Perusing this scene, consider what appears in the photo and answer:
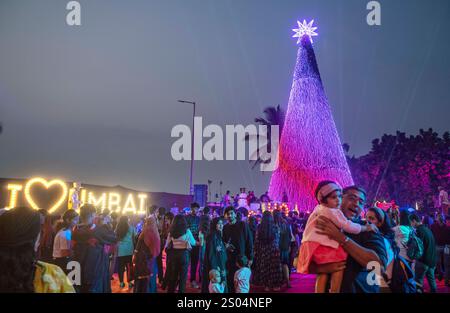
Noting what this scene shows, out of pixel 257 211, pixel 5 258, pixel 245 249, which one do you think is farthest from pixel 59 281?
pixel 257 211

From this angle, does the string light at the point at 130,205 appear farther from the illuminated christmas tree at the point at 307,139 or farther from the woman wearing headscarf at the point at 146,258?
the woman wearing headscarf at the point at 146,258

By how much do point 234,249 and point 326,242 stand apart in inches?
195

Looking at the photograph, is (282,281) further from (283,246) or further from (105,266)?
(105,266)

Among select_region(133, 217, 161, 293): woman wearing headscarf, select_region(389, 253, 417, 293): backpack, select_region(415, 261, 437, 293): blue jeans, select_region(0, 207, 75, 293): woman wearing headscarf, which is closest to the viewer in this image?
select_region(0, 207, 75, 293): woman wearing headscarf

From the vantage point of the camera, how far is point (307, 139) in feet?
82.5

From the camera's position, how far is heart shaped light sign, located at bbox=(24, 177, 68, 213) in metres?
13.2

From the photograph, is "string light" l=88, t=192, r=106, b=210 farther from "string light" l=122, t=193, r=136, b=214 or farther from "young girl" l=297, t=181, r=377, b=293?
"young girl" l=297, t=181, r=377, b=293

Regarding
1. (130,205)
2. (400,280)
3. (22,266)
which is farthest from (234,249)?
(130,205)

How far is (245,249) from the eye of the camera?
855 centimetres

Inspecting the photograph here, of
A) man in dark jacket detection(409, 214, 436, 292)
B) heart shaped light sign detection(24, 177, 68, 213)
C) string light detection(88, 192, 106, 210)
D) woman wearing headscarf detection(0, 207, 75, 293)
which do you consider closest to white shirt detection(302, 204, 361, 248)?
woman wearing headscarf detection(0, 207, 75, 293)

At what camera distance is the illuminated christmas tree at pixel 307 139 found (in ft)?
81.5

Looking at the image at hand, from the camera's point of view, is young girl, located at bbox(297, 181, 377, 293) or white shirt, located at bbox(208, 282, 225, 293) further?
white shirt, located at bbox(208, 282, 225, 293)

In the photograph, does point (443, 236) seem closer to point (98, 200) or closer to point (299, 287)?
point (299, 287)

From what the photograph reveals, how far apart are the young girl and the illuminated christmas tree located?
21020mm
